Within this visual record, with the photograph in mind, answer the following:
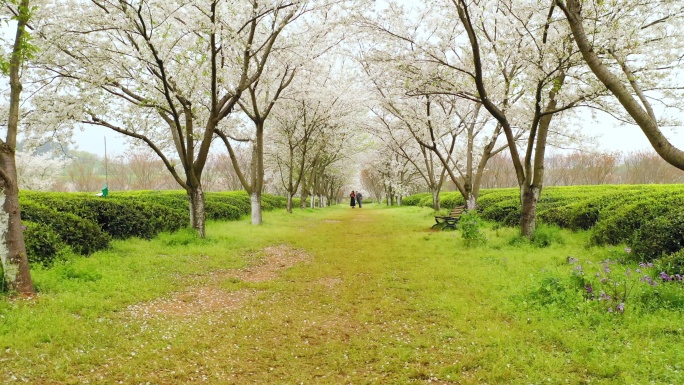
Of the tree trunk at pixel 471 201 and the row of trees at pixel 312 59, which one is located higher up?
the row of trees at pixel 312 59

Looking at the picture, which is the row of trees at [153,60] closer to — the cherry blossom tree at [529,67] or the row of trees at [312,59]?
the row of trees at [312,59]

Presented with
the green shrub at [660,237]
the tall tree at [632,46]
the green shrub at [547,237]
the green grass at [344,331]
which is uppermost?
the tall tree at [632,46]

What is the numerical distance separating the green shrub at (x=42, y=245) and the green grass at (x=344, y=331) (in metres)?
0.39

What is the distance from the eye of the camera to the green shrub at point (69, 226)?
285 inches

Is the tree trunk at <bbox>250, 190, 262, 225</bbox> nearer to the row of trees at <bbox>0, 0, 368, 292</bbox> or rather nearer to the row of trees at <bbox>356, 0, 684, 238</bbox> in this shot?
the row of trees at <bbox>0, 0, 368, 292</bbox>

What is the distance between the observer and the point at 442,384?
3.52m

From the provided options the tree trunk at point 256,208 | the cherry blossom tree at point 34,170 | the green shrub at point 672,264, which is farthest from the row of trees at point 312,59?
the cherry blossom tree at point 34,170

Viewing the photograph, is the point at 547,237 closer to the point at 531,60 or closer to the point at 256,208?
the point at 531,60

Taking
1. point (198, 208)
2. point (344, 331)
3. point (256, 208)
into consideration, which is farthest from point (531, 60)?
point (256, 208)

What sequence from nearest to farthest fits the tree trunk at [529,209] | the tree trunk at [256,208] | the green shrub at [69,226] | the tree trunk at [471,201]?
the green shrub at [69,226] → the tree trunk at [529,209] → the tree trunk at [471,201] → the tree trunk at [256,208]

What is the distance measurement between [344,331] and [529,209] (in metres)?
7.48

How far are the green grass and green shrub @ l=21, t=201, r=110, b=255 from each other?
52cm

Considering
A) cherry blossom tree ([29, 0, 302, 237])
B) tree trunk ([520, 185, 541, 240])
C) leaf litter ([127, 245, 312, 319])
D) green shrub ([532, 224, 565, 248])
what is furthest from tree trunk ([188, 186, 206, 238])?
green shrub ([532, 224, 565, 248])

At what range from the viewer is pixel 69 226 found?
7543 millimetres
